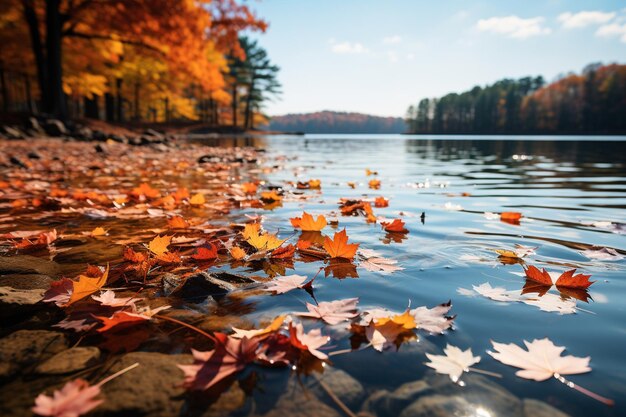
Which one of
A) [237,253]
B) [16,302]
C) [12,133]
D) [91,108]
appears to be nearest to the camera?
[16,302]

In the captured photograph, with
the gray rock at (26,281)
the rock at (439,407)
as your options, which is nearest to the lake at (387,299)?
the rock at (439,407)

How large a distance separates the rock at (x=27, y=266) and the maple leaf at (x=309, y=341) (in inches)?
46.3

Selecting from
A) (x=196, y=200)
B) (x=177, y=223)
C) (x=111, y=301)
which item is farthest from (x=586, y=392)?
(x=196, y=200)

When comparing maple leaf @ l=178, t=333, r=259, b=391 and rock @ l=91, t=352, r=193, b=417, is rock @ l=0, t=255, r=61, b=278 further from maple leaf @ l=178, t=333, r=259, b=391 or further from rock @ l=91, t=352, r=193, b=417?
maple leaf @ l=178, t=333, r=259, b=391

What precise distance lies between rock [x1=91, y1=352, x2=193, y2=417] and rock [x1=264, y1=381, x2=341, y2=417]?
21 cm

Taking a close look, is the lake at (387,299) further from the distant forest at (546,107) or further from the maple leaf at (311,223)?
the distant forest at (546,107)

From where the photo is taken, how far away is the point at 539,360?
948 millimetres

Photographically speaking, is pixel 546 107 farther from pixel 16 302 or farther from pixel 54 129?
pixel 16 302

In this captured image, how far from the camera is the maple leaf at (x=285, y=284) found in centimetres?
138

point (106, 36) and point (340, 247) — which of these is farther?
point (106, 36)

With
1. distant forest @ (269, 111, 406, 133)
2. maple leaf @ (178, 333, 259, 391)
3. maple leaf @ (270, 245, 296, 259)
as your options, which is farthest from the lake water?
distant forest @ (269, 111, 406, 133)

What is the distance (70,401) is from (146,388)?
0.14 meters

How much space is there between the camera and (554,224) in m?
2.68

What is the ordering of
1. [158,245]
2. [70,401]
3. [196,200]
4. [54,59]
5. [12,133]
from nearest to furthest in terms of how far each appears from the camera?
[70,401] → [158,245] → [196,200] → [12,133] → [54,59]
